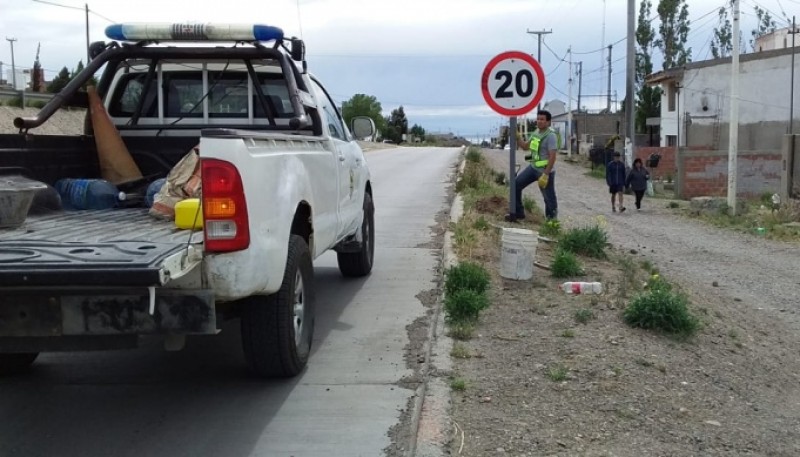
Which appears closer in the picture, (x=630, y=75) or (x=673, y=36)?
(x=630, y=75)

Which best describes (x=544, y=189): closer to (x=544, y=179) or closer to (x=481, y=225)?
(x=544, y=179)

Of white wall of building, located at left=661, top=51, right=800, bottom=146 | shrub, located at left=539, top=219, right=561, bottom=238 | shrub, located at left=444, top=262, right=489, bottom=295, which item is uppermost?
white wall of building, located at left=661, top=51, right=800, bottom=146

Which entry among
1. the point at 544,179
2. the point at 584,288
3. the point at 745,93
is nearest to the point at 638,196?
the point at 544,179

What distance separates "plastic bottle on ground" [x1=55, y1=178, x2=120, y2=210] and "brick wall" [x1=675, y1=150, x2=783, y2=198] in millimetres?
20144

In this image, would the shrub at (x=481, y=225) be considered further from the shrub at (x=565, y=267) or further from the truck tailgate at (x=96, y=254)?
the truck tailgate at (x=96, y=254)

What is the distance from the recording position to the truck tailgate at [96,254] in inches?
144

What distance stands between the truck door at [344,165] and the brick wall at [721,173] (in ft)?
56.8

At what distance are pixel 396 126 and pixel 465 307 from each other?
12994 centimetres

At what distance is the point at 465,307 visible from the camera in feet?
21.5

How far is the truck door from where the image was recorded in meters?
6.99

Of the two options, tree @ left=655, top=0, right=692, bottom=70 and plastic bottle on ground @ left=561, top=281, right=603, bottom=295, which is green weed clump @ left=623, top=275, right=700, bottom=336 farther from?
tree @ left=655, top=0, right=692, bottom=70

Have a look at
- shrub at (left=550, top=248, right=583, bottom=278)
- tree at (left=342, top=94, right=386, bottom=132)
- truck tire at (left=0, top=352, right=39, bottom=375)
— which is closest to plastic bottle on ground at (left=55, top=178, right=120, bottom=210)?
A: truck tire at (left=0, top=352, right=39, bottom=375)

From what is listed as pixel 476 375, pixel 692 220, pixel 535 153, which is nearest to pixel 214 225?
pixel 476 375

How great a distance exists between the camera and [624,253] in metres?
10.9
